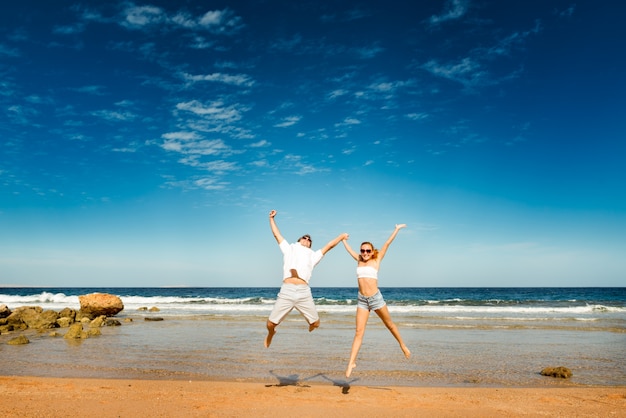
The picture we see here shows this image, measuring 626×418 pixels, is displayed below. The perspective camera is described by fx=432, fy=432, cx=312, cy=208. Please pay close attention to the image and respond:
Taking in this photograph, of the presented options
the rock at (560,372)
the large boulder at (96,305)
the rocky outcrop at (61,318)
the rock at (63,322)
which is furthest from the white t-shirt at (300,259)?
the large boulder at (96,305)

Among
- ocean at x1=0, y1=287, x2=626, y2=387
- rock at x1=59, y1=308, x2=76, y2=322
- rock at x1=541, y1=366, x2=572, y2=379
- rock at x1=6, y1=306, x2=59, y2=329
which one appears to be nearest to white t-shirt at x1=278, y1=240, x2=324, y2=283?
ocean at x1=0, y1=287, x2=626, y2=387

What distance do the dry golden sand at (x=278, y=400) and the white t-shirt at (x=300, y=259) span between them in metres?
2.02

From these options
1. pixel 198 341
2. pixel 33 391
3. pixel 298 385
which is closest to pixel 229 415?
pixel 298 385

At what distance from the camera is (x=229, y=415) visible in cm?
604

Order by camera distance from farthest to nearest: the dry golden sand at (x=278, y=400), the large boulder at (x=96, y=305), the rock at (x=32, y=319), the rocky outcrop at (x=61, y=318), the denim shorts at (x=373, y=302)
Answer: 1. the large boulder at (x=96, y=305)
2. the rock at (x=32, y=319)
3. the rocky outcrop at (x=61, y=318)
4. the denim shorts at (x=373, y=302)
5. the dry golden sand at (x=278, y=400)

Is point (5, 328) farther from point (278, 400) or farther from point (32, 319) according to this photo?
point (278, 400)

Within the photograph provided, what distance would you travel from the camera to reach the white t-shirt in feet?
24.0

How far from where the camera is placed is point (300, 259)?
24.0 feet

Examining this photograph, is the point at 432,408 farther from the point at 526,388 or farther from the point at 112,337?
the point at 112,337

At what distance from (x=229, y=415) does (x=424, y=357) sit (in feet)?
22.6

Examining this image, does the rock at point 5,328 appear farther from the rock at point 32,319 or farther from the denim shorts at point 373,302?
the denim shorts at point 373,302

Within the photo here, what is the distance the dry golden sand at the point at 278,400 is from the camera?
624 centimetres

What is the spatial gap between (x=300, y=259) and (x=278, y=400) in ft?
7.41

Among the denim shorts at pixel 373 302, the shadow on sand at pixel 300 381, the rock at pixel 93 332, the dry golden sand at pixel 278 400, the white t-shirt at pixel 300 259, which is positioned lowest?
the rock at pixel 93 332
